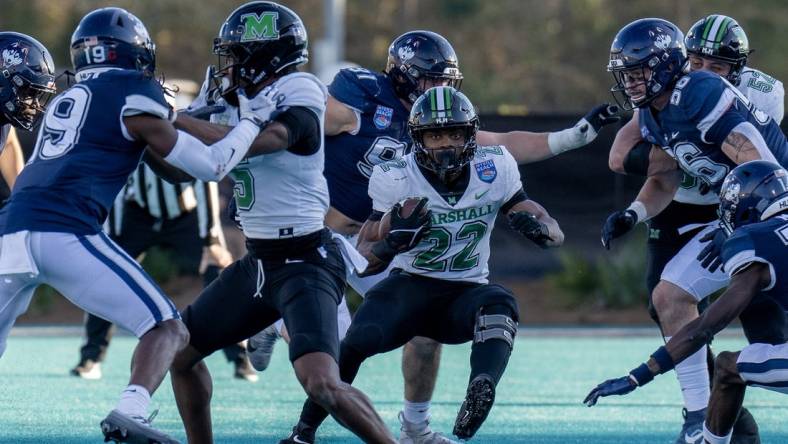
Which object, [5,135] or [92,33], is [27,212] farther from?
[5,135]

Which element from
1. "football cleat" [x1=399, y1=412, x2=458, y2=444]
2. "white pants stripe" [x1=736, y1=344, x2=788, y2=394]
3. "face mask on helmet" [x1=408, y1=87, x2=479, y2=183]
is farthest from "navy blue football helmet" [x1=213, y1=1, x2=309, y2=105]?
"white pants stripe" [x1=736, y1=344, x2=788, y2=394]

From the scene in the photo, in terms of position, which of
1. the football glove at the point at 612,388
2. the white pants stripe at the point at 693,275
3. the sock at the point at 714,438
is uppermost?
the football glove at the point at 612,388

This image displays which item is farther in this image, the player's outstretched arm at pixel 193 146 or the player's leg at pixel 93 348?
the player's leg at pixel 93 348

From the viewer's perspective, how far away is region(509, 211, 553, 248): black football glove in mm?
5766

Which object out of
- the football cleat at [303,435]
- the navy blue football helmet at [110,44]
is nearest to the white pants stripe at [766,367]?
the football cleat at [303,435]

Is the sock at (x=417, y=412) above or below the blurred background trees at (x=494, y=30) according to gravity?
above

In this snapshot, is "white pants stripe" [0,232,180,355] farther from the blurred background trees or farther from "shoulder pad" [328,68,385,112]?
the blurred background trees

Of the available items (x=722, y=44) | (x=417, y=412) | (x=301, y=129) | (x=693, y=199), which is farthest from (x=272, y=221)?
(x=722, y=44)

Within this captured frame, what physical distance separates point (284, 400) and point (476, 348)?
8.79 ft

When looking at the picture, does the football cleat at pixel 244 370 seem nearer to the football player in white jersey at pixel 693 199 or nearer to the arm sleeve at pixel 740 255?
the football player in white jersey at pixel 693 199

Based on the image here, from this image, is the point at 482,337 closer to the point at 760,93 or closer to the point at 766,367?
the point at 766,367

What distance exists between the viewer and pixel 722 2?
29188 mm

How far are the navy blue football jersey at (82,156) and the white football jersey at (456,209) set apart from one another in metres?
1.26

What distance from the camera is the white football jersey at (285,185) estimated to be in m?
5.47
